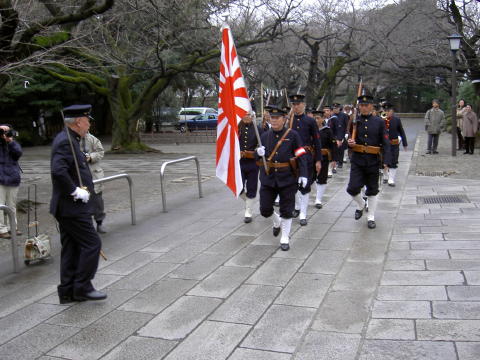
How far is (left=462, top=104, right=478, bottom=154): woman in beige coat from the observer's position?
17484 millimetres

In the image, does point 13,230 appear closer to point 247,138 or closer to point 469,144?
point 247,138

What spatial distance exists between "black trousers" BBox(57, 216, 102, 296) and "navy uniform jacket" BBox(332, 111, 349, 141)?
9.12m

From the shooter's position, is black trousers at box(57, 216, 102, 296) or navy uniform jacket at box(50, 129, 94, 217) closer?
navy uniform jacket at box(50, 129, 94, 217)

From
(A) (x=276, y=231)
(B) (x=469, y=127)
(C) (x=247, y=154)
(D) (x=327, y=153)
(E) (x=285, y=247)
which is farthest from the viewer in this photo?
(B) (x=469, y=127)

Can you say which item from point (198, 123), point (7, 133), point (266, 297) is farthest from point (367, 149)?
point (198, 123)

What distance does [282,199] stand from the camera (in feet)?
22.8

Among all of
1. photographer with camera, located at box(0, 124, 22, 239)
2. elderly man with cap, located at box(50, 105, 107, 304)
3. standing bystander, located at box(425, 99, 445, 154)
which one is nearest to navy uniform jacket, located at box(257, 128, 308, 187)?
elderly man with cap, located at box(50, 105, 107, 304)

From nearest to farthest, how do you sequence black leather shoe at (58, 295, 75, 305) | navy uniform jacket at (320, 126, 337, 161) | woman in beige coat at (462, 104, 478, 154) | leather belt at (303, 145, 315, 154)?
1. black leather shoe at (58, 295, 75, 305)
2. leather belt at (303, 145, 315, 154)
3. navy uniform jacket at (320, 126, 337, 161)
4. woman in beige coat at (462, 104, 478, 154)

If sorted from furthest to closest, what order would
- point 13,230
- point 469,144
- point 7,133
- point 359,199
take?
1. point 469,144
2. point 359,199
3. point 7,133
4. point 13,230

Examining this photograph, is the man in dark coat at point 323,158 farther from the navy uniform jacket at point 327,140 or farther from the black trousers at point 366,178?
the black trousers at point 366,178

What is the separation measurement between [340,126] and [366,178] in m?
5.65

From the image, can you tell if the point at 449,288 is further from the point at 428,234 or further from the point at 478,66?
Answer: the point at 478,66

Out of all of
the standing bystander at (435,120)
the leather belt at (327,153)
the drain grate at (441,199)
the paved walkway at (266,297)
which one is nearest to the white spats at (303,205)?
the paved walkway at (266,297)

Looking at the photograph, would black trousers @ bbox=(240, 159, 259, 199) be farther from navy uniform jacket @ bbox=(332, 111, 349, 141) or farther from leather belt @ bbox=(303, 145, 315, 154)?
navy uniform jacket @ bbox=(332, 111, 349, 141)
